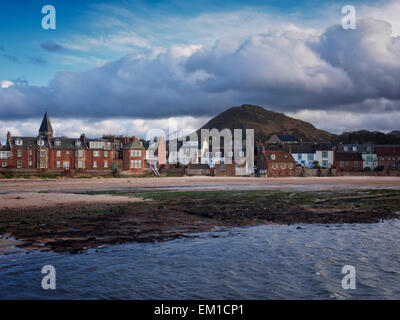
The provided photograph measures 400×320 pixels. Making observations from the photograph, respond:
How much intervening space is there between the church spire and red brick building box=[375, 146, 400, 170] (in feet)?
273

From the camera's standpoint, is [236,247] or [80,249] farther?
[236,247]

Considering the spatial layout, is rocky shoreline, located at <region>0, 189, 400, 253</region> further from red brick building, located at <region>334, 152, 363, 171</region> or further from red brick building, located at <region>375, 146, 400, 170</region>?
red brick building, located at <region>375, 146, 400, 170</region>

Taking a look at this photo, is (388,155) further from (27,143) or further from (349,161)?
(27,143)

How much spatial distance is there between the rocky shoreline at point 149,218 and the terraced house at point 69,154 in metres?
45.2

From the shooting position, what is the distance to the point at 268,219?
23406 millimetres

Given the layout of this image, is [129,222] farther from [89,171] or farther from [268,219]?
[89,171]

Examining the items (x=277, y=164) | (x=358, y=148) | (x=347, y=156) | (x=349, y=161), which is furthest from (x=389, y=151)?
(x=277, y=164)

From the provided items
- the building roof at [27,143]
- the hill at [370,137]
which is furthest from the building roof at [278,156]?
the hill at [370,137]

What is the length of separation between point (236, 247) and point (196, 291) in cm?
534

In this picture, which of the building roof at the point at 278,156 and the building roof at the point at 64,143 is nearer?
the building roof at the point at 64,143

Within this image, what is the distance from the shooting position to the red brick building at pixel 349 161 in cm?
9900

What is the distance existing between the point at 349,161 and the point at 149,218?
87.1 m

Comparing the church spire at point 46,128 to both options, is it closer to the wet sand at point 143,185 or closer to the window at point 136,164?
the window at point 136,164
